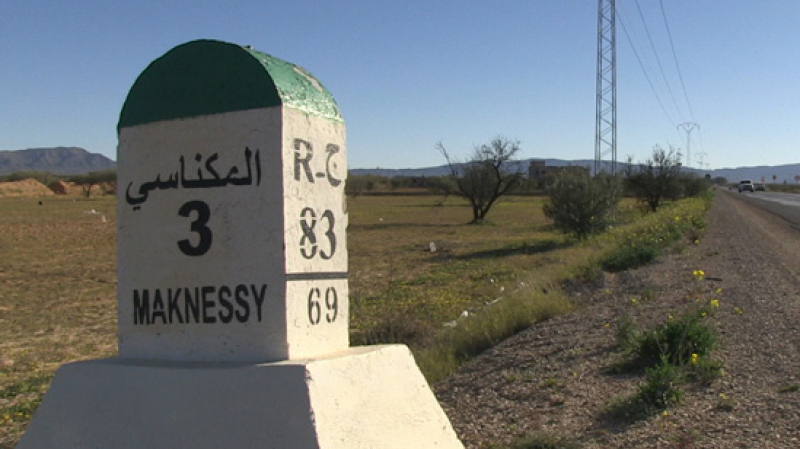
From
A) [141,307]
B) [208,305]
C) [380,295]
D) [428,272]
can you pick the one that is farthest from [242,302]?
[428,272]

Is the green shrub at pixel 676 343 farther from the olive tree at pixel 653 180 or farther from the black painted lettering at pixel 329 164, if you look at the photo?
the olive tree at pixel 653 180

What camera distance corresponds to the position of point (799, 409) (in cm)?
546

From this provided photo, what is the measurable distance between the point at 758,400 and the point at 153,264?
170 inches

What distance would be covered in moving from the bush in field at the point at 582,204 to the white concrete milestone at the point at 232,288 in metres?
25.9

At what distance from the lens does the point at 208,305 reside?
3705 mm

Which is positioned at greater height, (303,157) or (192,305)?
(303,157)

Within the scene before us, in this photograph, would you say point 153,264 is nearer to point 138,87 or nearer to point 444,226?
point 138,87

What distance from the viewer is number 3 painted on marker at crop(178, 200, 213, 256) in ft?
12.2

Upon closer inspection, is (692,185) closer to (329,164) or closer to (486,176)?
(486,176)

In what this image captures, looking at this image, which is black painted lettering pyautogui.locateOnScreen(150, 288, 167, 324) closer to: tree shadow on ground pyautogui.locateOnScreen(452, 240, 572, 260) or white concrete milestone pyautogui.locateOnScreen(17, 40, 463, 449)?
white concrete milestone pyautogui.locateOnScreen(17, 40, 463, 449)

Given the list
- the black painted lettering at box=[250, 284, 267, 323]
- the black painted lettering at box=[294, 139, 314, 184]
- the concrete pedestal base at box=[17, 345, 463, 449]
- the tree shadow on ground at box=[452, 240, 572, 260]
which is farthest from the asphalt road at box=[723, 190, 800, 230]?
the black painted lettering at box=[250, 284, 267, 323]

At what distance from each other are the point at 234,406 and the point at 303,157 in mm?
1161

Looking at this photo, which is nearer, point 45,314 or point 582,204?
point 45,314

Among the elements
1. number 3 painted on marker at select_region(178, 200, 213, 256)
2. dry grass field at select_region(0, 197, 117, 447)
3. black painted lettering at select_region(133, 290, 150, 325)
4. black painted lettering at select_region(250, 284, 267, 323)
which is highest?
number 3 painted on marker at select_region(178, 200, 213, 256)
